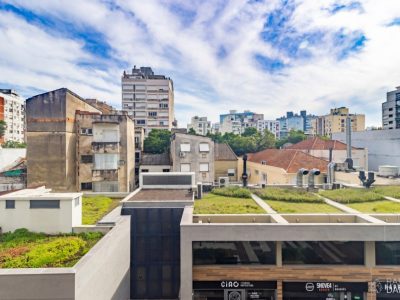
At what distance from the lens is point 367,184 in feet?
71.1

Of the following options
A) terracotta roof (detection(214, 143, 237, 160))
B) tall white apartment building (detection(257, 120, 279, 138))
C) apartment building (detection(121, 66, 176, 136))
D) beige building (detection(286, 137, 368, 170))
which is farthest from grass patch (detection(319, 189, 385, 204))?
tall white apartment building (detection(257, 120, 279, 138))

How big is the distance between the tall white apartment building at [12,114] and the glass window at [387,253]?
83.0m

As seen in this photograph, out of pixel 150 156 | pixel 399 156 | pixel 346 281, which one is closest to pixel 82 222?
pixel 346 281

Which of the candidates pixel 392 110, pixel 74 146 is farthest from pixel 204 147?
pixel 392 110

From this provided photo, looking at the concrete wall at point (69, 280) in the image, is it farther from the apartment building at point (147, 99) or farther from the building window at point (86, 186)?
the apartment building at point (147, 99)

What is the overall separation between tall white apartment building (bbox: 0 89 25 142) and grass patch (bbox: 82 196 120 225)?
65.7m

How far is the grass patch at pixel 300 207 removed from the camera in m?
15.7

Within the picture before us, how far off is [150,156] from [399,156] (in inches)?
1510

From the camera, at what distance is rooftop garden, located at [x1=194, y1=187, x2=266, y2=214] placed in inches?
621

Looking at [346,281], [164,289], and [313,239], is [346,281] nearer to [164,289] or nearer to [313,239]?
[313,239]

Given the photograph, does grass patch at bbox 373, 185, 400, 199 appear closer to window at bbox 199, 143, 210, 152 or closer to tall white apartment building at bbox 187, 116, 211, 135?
window at bbox 199, 143, 210, 152

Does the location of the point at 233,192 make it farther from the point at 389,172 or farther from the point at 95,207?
the point at 389,172

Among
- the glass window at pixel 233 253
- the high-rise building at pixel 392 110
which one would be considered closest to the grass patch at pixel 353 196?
the glass window at pixel 233 253

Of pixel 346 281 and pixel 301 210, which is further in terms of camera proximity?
pixel 301 210
